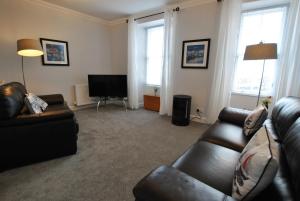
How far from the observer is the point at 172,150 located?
7.74ft

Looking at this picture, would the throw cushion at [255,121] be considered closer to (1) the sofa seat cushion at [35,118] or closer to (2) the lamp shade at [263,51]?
(2) the lamp shade at [263,51]

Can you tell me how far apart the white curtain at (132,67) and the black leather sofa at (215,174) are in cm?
320

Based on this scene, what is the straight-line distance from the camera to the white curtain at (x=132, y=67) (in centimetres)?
433

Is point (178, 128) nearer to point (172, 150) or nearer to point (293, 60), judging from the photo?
point (172, 150)

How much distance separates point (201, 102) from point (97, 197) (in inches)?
110

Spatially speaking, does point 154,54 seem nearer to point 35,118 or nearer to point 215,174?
point 35,118

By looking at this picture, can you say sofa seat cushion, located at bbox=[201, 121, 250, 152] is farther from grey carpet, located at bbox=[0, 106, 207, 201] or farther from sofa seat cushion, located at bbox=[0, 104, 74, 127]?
sofa seat cushion, located at bbox=[0, 104, 74, 127]

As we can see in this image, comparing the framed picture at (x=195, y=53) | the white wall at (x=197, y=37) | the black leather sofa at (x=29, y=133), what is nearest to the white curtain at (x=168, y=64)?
the white wall at (x=197, y=37)

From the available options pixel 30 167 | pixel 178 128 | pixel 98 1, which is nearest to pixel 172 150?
pixel 178 128

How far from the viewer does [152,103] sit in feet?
14.7

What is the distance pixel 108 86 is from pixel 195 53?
2.39 m

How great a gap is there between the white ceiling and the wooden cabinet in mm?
2255

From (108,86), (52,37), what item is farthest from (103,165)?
(52,37)

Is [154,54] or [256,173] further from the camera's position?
[154,54]
